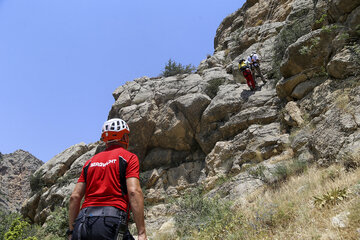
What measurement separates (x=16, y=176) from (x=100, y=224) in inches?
2222

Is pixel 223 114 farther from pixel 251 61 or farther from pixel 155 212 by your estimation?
pixel 155 212

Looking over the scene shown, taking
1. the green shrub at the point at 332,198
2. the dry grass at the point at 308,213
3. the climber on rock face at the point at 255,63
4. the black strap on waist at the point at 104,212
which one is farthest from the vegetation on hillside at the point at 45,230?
the climber on rock face at the point at 255,63

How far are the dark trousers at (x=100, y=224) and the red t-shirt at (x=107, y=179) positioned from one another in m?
0.09

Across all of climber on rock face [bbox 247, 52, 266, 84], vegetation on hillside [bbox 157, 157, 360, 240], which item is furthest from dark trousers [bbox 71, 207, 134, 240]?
climber on rock face [bbox 247, 52, 266, 84]

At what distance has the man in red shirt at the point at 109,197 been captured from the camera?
2.65m

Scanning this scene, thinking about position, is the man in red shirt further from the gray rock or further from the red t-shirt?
the gray rock

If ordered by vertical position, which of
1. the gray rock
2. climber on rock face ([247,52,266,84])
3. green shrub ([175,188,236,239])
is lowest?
green shrub ([175,188,236,239])

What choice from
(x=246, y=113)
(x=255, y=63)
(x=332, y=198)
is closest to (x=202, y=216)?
(x=332, y=198)

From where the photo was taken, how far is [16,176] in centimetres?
4959

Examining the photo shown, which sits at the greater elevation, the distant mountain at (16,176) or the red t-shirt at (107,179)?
the distant mountain at (16,176)

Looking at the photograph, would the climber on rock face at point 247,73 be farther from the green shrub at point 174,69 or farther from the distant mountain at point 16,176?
the distant mountain at point 16,176

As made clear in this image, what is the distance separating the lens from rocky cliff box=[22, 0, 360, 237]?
369 inches

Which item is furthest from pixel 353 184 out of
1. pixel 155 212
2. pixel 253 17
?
pixel 253 17

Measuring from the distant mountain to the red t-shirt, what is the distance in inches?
1875
